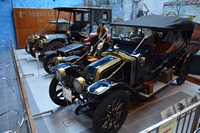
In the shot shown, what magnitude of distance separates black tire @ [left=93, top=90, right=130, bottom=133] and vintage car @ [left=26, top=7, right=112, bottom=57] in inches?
158

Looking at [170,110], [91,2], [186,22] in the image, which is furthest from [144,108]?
[91,2]

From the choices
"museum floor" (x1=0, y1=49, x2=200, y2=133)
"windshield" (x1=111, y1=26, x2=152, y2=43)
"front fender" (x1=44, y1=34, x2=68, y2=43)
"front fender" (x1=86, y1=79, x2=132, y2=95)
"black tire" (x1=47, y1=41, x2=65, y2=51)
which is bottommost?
"museum floor" (x1=0, y1=49, x2=200, y2=133)

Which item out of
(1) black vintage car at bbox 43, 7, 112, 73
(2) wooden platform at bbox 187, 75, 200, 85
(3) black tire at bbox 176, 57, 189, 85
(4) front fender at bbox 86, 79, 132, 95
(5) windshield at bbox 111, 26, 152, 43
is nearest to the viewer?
(4) front fender at bbox 86, 79, 132, 95

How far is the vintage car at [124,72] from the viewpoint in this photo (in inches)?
96.7

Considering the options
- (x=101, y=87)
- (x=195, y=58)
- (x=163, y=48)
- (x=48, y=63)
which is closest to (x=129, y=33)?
(x=163, y=48)

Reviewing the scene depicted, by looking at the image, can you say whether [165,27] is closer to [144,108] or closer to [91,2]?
[144,108]

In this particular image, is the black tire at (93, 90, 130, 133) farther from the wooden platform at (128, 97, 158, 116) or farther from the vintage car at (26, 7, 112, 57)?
the vintage car at (26, 7, 112, 57)

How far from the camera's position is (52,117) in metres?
3.00

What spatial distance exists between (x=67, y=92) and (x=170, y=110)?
65.9 inches

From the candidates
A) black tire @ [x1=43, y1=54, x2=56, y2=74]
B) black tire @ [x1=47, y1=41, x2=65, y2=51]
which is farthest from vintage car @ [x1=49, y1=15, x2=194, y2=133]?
black tire @ [x1=47, y1=41, x2=65, y2=51]

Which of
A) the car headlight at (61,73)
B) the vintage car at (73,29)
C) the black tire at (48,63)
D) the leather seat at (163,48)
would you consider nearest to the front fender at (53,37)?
the vintage car at (73,29)

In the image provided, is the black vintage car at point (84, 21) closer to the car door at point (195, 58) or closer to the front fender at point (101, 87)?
the car door at point (195, 58)

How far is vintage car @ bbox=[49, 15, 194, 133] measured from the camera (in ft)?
8.06

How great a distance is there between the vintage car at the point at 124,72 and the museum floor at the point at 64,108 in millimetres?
216
